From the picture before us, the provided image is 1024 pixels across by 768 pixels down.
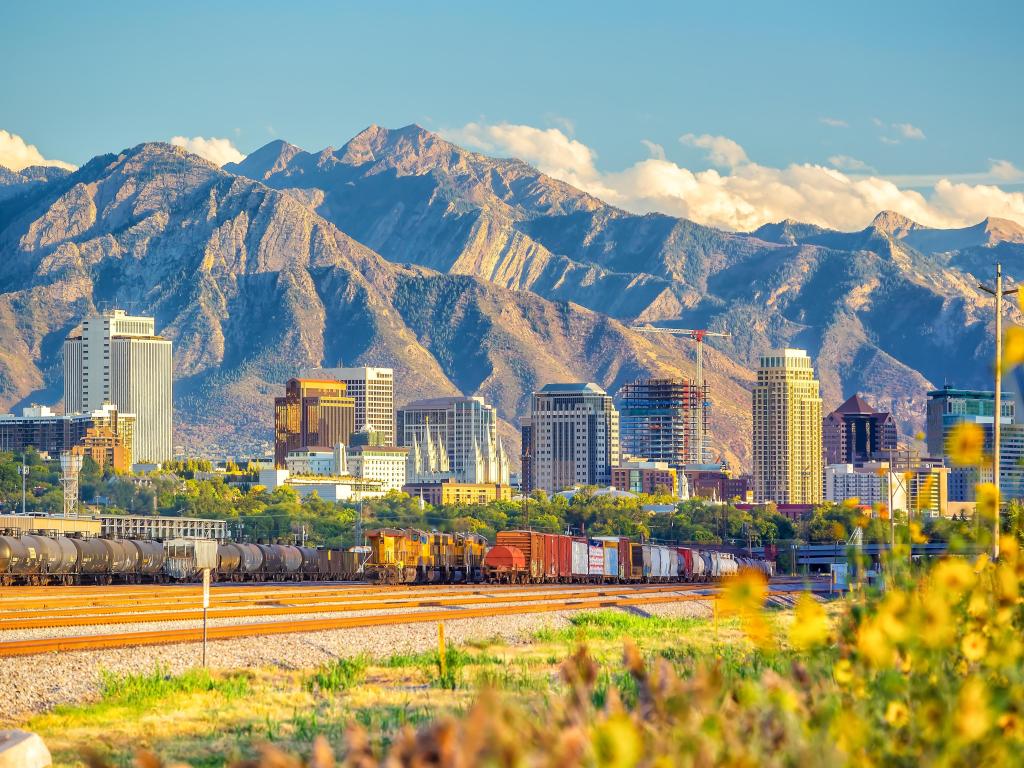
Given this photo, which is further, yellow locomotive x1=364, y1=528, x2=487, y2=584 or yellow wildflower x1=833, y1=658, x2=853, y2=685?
yellow locomotive x1=364, y1=528, x2=487, y2=584

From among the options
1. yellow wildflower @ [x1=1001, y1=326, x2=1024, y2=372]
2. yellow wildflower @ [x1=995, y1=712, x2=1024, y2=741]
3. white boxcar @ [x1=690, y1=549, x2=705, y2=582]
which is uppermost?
yellow wildflower @ [x1=1001, y1=326, x2=1024, y2=372]

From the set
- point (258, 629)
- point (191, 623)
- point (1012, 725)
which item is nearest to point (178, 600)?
point (191, 623)

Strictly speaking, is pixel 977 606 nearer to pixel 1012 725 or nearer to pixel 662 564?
pixel 1012 725

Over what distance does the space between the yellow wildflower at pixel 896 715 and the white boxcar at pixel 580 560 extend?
94672 millimetres

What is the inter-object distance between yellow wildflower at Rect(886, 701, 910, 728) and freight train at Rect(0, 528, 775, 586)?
7042 centimetres

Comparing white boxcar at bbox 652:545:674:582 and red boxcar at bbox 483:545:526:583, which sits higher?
red boxcar at bbox 483:545:526:583

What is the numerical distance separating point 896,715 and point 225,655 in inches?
1018

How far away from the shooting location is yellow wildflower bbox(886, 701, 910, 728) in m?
10.9

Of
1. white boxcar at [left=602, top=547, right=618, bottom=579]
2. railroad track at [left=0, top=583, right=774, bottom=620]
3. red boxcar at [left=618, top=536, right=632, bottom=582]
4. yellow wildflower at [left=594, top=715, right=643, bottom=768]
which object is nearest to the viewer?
yellow wildflower at [left=594, top=715, right=643, bottom=768]

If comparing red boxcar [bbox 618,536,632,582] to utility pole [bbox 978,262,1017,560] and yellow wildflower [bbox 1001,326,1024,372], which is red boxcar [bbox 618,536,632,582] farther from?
yellow wildflower [bbox 1001,326,1024,372]

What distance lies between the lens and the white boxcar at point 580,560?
347 ft

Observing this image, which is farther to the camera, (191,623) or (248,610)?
(248,610)

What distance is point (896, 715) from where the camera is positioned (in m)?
11.0

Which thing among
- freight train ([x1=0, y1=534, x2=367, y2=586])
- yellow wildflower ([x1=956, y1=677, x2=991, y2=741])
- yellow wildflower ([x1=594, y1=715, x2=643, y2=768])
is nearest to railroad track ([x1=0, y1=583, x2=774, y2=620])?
freight train ([x1=0, y1=534, x2=367, y2=586])
